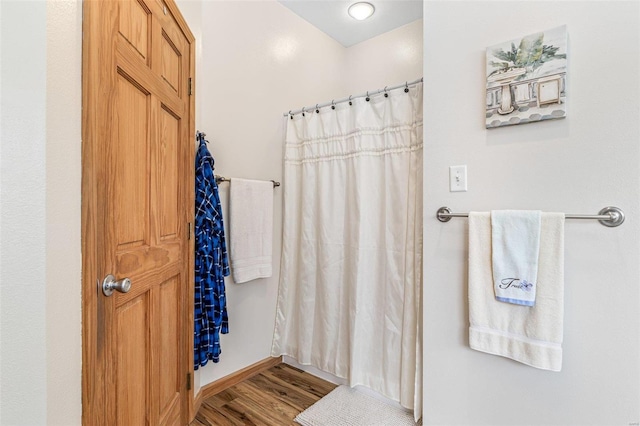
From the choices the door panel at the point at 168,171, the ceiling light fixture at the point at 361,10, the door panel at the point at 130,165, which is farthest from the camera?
the ceiling light fixture at the point at 361,10

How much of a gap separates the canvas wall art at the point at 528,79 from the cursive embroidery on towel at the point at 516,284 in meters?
0.65

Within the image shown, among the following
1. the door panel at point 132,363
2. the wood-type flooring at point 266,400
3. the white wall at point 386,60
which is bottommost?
the wood-type flooring at point 266,400

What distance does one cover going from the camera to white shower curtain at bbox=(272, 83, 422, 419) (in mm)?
1720

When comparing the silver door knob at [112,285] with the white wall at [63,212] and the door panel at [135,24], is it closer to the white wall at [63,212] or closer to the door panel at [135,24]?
the white wall at [63,212]

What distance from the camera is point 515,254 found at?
4.00 feet

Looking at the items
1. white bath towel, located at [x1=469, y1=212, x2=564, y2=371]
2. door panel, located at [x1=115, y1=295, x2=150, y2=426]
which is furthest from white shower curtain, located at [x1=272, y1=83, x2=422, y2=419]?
door panel, located at [x1=115, y1=295, x2=150, y2=426]

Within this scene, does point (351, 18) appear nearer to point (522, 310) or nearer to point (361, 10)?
point (361, 10)

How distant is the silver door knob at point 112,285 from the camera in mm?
941

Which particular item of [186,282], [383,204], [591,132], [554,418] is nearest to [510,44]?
[591,132]

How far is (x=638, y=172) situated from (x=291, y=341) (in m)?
2.12

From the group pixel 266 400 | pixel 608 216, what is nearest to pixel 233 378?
pixel 266 400

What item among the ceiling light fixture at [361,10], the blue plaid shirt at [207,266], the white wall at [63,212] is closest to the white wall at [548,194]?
the ceiling light fixture at [361,10]

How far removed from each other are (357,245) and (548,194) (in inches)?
39.9

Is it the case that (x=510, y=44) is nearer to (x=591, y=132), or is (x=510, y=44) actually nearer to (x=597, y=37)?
(x=597, y=37)
